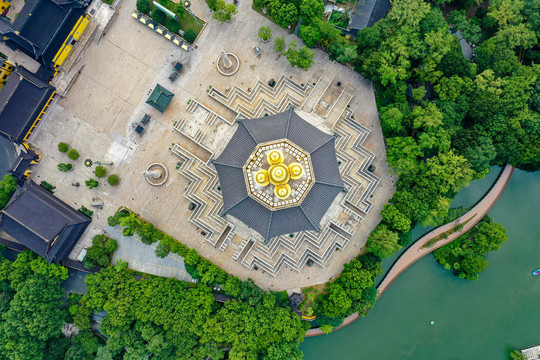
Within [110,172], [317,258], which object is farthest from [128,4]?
[317,258]

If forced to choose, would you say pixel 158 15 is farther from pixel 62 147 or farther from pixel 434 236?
pixel 434 236

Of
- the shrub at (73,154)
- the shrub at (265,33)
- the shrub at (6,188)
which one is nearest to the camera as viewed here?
the shrub at (265,33)

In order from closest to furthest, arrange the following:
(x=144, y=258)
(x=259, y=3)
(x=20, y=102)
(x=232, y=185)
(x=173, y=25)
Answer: (x=232, y=185), (x=20, y=102), (x=259, y=3), (x=173, y=25), (x=144, y=258)

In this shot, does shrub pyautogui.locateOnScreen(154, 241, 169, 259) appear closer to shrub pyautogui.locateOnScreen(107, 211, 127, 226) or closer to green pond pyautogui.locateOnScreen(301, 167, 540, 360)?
shrub pyautogui.locateOnScreen(107, 211, 127, 226)

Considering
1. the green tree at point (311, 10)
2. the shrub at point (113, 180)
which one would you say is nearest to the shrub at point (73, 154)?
the shrub at point (113, 180)

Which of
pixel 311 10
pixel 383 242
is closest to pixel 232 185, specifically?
pixel 383 242

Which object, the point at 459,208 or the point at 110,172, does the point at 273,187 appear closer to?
the point at 110,172

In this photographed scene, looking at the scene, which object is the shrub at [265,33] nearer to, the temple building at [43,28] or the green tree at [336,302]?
the temple building at [43,28]
